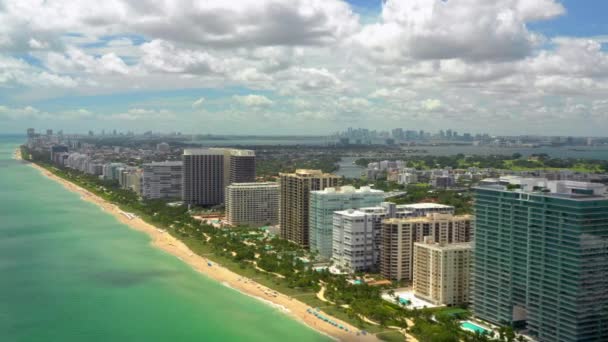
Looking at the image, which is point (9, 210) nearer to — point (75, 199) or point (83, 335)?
point (75, 199)

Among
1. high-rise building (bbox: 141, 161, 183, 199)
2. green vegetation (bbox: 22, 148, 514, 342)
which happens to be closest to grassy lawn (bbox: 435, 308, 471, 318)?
green vegetation (bbox: 22, 148, 514, 342)

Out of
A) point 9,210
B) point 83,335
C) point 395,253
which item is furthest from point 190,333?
point 9,210

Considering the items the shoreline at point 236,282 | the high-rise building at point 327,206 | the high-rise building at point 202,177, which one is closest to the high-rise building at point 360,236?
the high-rise building at point 327,206

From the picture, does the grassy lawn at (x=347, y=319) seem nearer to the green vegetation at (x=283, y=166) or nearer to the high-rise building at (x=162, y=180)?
the high-rise building at (x=162, y=180)

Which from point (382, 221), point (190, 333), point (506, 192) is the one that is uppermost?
point (506, 192)

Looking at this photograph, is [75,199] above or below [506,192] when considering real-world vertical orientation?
below

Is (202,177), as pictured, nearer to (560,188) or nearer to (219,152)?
(219,152)

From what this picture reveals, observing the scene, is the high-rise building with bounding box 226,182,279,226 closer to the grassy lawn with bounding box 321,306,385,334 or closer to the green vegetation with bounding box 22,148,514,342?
the green vegetation with bounding box 22,148,514,342
